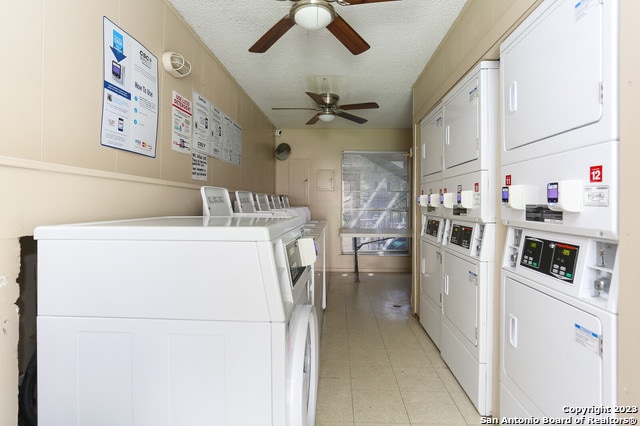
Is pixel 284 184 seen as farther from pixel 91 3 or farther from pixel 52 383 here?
pixel 52 383

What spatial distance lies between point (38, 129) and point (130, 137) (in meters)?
0.54

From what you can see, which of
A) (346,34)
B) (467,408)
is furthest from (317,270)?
(346,34)

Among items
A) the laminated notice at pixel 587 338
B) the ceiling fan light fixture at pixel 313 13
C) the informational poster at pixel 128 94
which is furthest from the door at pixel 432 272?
the informational poster at pixel 128 94

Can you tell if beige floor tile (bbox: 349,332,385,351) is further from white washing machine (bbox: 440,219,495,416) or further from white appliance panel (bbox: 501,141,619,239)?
white appliance panel (bbox: 501,141,619,239)

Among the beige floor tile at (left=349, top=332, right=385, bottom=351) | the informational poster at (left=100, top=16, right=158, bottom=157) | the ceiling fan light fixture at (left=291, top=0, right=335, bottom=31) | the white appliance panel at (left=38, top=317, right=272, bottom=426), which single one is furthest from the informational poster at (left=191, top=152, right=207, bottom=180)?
the beige floor tile at (left=349, top=332, right=385, bottom=351)

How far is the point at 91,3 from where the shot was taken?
1.42m

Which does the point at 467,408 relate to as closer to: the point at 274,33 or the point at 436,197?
the point at 436,197

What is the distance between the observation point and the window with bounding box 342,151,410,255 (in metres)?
5.64

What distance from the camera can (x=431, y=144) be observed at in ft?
9.18

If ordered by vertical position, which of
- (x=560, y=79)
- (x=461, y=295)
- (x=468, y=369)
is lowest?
(x=468, y=369)

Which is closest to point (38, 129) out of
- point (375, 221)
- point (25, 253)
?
point (25, 253)

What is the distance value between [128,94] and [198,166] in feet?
3.01

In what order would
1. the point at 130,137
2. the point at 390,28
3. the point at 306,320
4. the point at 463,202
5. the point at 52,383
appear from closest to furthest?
the point at 52,383, the point at 306,320, the point at 130,137, the point at 463,202, the point at 390,28

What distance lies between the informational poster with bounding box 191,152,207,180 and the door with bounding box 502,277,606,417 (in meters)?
2.28
